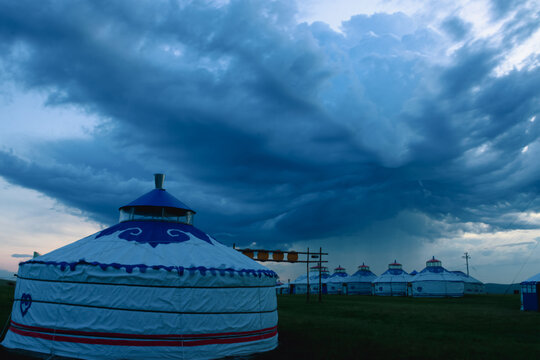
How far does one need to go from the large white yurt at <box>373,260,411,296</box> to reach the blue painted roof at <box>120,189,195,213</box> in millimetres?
47108

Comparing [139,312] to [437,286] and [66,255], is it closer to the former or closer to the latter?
[66,255]

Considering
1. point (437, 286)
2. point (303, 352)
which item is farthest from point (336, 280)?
point (303, 352)

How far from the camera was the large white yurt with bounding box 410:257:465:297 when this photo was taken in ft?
149

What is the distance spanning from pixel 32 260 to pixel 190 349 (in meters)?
4.55

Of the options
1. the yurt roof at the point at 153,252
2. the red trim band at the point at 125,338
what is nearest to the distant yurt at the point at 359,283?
the yurt roof at the point at 153,252

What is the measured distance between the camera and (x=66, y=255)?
9.16m

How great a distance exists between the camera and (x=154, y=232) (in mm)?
10219

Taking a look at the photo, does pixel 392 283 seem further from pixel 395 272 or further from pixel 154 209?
pixel 154 209

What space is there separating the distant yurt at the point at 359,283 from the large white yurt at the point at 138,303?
52.9 metres

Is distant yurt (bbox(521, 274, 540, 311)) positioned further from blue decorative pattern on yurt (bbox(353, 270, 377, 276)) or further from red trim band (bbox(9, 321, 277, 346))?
blue decorative pattern on yurt (bbox(353, 270, 377, 276))

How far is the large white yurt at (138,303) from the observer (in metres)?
8.12

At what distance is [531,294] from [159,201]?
25.2 metres

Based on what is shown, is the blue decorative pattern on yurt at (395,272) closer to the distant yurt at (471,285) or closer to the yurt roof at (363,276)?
the yurt roof at (363,276)

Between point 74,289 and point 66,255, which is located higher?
point 66,255
